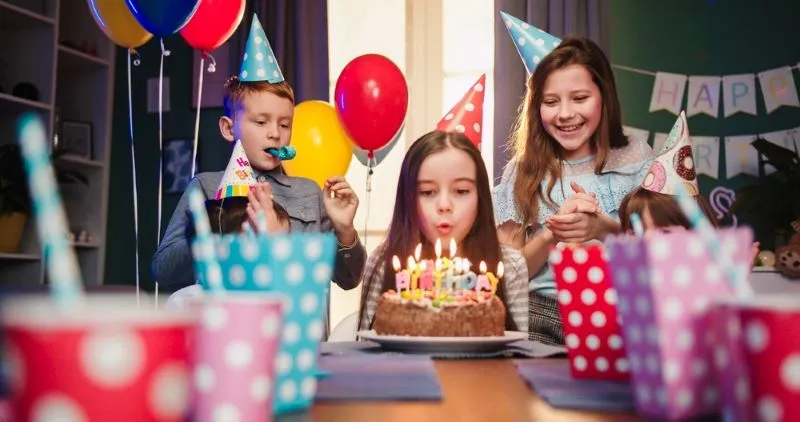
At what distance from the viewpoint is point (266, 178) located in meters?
2.38

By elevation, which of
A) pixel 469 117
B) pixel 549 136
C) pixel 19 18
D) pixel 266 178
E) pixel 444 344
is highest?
pixel 19 18

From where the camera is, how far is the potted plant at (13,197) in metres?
3.67

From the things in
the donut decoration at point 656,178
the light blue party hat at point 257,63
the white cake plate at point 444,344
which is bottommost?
the white cake plate at point 444,344

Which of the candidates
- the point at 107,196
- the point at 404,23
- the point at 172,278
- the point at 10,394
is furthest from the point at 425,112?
the point at 10,394

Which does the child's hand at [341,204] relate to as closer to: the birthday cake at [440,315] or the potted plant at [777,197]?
the birthday cake at [440,315]

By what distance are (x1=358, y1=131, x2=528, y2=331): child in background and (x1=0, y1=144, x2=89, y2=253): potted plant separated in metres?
2.46

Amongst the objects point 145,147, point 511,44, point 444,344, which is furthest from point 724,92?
point 145,147

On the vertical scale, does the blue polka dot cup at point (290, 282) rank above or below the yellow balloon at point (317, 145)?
below

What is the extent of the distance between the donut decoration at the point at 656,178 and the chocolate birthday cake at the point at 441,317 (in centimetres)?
43

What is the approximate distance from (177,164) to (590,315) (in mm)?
3943

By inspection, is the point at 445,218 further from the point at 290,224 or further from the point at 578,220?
the point at 290,224

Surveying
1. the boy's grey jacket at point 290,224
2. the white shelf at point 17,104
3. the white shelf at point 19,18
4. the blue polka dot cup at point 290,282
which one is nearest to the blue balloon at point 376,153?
the boy's grey jacket at point 290,224

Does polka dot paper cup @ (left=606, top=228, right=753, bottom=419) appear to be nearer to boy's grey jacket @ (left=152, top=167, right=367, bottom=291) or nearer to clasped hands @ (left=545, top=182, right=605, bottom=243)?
clasped hands @ (left=545, top=182, right=605, bottom=243)

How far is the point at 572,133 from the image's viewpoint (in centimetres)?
210
